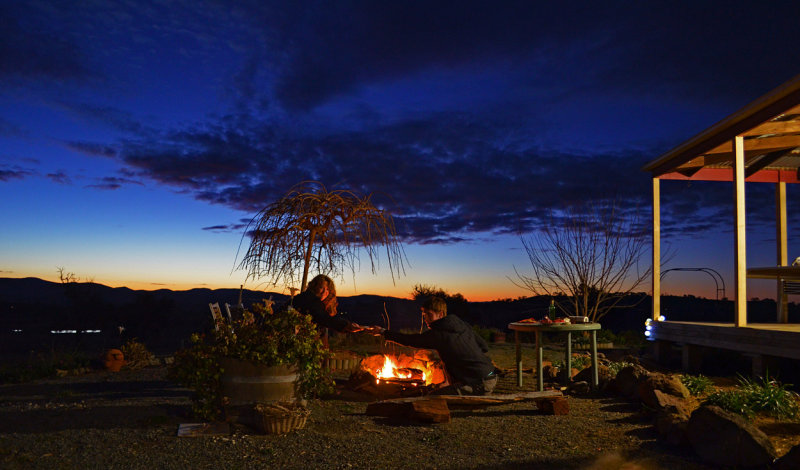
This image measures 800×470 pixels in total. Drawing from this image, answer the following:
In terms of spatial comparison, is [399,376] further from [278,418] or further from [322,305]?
[278,418]

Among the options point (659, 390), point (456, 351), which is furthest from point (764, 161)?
point (456, 351)

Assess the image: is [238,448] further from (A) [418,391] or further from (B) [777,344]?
(B) [777,344]

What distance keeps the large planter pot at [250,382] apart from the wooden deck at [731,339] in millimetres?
6255

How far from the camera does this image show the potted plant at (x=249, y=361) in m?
5.48

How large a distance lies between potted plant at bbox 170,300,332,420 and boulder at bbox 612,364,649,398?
147 inches

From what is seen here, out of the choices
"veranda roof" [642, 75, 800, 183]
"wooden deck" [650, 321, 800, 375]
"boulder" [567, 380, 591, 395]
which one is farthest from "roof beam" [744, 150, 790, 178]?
"boulder" [567, 380, 591, 395]

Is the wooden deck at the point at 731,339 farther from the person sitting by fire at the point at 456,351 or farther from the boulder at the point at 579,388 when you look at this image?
the person sitting by fire at the point at 456,351

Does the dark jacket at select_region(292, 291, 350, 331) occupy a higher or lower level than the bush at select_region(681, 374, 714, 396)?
higher

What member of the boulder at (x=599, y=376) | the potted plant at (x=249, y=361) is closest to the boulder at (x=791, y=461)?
the boulder at (x=599, y=376)

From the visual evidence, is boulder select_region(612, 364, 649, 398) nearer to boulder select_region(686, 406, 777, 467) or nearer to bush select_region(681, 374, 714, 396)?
bush select_region(681, 374, 714, 396)

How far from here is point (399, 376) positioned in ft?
24.6

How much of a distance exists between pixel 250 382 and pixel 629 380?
438 centimetres

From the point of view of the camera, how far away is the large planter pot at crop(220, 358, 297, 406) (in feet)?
17.9

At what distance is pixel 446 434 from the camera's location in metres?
5.23
